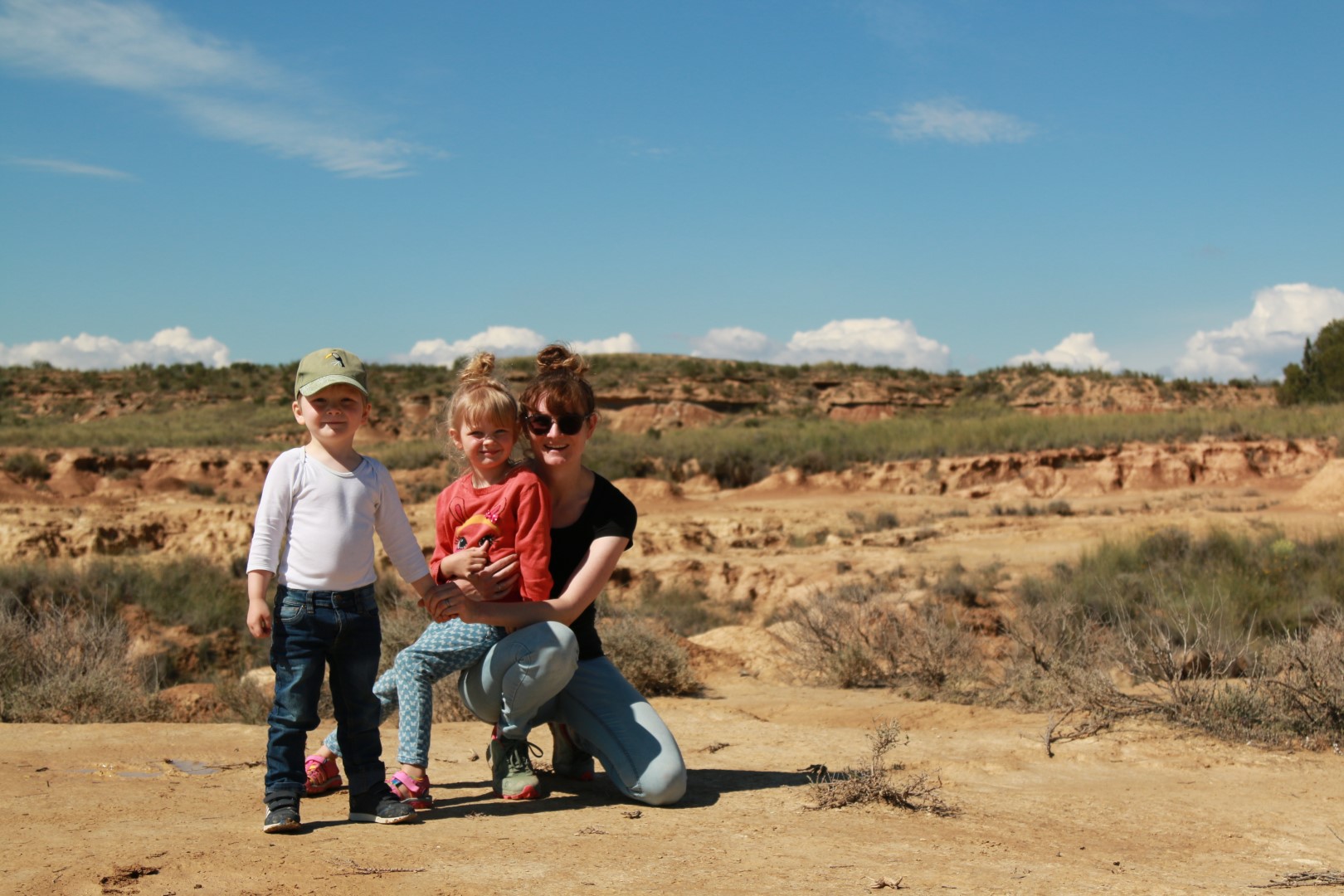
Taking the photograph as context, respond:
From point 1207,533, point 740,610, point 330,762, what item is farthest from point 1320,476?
point 330,762

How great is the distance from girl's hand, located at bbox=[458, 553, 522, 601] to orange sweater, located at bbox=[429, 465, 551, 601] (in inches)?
1.4

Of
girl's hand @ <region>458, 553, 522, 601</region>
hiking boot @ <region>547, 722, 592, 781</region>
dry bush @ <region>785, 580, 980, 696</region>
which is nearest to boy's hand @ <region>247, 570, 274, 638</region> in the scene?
girl's hand @ <region>458, 553, 522, 601</region>

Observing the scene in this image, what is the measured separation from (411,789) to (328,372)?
1607mm

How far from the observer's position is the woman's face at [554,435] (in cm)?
434

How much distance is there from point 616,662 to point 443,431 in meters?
3.82

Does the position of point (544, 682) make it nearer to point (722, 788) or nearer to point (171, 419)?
point (722, 788)

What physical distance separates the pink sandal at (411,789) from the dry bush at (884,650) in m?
4.50

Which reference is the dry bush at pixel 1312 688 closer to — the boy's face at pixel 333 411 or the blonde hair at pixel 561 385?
the blonde hair at pixel 561 385

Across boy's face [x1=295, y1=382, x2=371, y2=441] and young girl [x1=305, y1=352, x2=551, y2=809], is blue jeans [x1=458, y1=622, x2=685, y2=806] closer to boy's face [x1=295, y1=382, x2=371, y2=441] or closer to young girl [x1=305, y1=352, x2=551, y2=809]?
young girl [x1=305, y1=352, x2=551, y2=809]

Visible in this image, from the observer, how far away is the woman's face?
434 cm

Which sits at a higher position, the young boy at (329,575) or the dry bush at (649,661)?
the young boy at (329,575)

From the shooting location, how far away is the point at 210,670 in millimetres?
11422

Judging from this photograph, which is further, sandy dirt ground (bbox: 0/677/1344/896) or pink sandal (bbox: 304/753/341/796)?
pink sandal (bbox: 304/753/341/796)

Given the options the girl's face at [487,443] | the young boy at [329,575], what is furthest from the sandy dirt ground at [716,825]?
the girl's face at [487,443]
